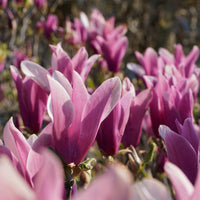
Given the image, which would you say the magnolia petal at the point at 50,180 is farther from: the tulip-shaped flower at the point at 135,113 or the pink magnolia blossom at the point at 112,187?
the tulip-shaped flower at the point at 135,113

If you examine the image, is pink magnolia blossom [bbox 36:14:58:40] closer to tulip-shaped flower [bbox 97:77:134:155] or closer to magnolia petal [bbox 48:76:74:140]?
tulip-shaped flower [bbox 97:77:134:155]

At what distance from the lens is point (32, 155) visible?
548mm

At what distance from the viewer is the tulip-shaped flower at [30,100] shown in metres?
0.90

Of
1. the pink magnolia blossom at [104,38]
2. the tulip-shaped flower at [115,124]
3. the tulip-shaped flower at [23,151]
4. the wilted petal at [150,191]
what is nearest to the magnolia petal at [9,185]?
the wilted petal at [150,191]

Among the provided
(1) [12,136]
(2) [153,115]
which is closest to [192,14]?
(2) [153,115]

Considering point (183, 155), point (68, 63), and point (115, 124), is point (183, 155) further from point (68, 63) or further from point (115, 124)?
point (68, 63)

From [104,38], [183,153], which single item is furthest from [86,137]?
[104,38]

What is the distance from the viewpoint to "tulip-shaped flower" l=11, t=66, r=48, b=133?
90cm

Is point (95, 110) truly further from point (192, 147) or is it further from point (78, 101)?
point (192, 147)

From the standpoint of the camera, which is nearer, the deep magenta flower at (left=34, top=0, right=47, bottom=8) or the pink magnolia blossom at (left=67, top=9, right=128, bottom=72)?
the pink magnolia blossom at (left=67, top=9, right=128, bottom=72)

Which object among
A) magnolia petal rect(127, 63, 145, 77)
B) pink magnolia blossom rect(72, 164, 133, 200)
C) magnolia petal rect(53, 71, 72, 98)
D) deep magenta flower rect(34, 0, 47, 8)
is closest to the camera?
pink magnolia blossom rect(72, 164, 133, 200)

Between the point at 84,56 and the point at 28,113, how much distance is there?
0.72ft

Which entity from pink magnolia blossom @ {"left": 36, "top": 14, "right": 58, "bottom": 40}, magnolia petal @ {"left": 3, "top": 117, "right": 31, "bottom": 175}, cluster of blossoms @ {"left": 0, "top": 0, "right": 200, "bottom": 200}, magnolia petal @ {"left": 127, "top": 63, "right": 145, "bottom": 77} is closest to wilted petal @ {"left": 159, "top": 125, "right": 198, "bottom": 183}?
cluster of blossoms @ {"left": 0, "top": 0, "right": 200, "bottom": 200}

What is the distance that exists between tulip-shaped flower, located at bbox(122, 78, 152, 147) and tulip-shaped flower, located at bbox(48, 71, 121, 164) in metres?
0.19
